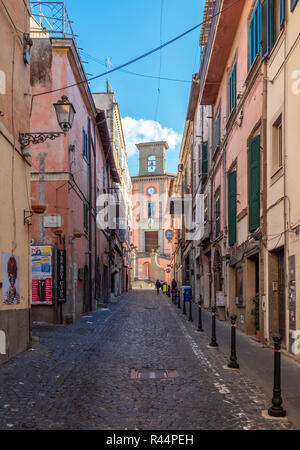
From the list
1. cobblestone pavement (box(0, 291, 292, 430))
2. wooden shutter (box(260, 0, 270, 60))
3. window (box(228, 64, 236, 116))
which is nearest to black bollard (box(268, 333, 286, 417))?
cobblestone pavement (box(0, 291, 292, 430))

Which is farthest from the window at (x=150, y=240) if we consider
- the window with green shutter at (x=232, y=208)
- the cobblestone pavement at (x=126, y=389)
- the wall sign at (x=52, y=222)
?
the cobblestone pavement at (x=126, y=389)

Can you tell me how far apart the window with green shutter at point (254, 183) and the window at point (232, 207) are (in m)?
2.77

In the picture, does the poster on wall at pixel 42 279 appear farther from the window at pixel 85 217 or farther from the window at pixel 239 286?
the window at pixel 239 286

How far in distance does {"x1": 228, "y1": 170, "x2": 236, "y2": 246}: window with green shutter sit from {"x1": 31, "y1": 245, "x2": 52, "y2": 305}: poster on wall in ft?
20.7

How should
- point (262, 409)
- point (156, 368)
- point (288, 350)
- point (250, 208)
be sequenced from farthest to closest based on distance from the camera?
point (250, 208) → point (288, 350) → point (156, 368) → point (262, 409)

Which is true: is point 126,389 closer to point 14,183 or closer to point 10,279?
point 10,279

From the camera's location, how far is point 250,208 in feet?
44.6

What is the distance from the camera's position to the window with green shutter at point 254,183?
1283 cm


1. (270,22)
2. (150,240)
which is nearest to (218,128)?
(270,22)

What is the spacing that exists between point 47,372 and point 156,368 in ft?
6.40

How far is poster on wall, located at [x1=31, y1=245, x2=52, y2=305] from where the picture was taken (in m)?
16.8

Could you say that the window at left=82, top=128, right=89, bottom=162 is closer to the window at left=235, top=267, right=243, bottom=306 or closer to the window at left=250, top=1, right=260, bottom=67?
the window at left=235, top=267, right=243, bottom=306
